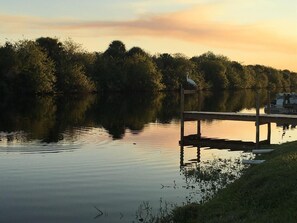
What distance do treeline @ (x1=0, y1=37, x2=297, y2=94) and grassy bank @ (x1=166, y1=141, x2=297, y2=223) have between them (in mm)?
83139

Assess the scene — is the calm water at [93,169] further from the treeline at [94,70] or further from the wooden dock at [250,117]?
the treeline at [94,70]

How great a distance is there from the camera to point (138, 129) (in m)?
43.8

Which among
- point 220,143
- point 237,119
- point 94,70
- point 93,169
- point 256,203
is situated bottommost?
point 93,169

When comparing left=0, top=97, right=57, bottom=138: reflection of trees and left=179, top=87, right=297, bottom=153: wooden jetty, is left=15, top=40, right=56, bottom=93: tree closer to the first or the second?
left=0, top=97, right=57, bottom=138: reflection of trees

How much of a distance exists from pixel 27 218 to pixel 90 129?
26779 mm

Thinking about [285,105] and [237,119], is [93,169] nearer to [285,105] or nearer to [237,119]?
[237,119]

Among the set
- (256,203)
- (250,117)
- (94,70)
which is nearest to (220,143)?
(250,117)

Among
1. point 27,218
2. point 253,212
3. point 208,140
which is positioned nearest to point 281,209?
point 253,212

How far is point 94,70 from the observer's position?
12244 cm

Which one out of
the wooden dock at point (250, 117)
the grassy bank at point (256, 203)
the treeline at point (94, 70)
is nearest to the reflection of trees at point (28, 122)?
the wooden dock at point (250, 117)

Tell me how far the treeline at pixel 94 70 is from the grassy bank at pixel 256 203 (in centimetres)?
8314

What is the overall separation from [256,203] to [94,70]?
111 meters

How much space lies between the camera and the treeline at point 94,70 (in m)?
97.4

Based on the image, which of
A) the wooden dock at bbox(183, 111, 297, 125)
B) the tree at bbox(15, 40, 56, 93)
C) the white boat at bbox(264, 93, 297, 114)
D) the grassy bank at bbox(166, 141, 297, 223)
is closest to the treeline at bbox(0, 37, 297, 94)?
the tree at bbox(15, 40, 56, 93)
